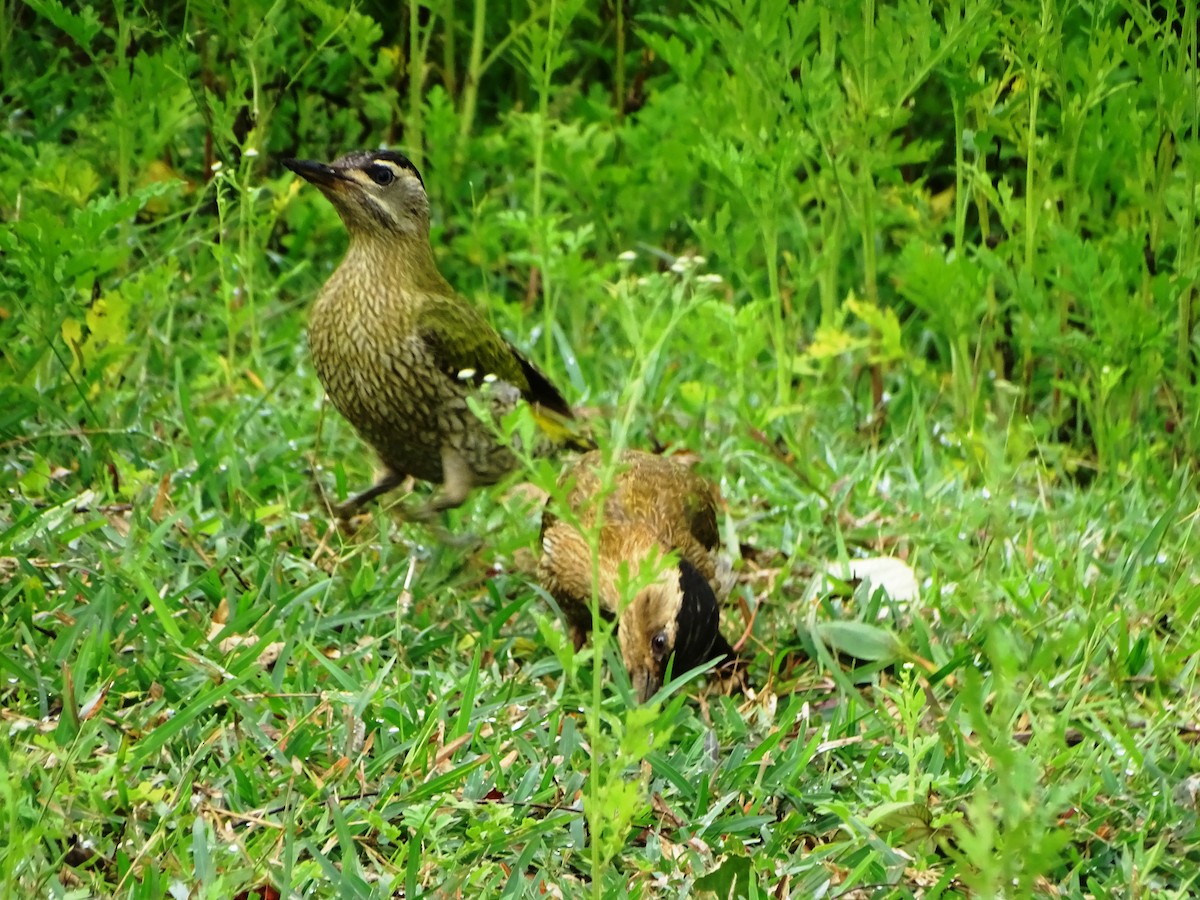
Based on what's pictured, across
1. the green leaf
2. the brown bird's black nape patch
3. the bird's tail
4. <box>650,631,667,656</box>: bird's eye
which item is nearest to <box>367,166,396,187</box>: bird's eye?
the bird's tail

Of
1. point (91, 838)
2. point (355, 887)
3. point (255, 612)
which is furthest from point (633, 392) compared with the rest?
point (255, 612)

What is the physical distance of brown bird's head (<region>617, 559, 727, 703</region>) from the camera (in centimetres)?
417

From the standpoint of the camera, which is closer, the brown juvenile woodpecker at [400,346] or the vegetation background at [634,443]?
the vegetation background at [634,443]

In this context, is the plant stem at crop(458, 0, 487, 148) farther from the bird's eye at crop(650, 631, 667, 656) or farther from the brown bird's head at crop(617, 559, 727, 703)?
the bird's eye at crop(650, 631, 667, 656)

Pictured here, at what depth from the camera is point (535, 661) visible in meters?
4.52

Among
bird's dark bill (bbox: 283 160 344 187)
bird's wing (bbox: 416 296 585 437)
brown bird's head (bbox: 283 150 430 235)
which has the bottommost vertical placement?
bird's wing (bbox: 416 296 585 437)

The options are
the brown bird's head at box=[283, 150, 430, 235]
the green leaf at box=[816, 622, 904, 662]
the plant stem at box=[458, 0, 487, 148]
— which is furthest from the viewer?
the plant stem at box=[458, 0, 487, 148]

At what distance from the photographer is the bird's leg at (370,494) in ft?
16.8

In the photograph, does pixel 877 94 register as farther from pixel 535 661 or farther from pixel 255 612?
pixel 255 612

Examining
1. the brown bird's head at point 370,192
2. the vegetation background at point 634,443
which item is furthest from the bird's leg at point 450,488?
the brown bird's head at point 370,192

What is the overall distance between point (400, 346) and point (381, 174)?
0.63m

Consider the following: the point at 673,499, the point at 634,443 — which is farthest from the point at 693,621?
the point at 634,443

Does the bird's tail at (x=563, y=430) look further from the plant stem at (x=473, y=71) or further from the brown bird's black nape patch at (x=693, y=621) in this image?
the plant stem at (x=473, y=71)

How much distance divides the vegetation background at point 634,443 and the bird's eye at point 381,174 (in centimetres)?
42
